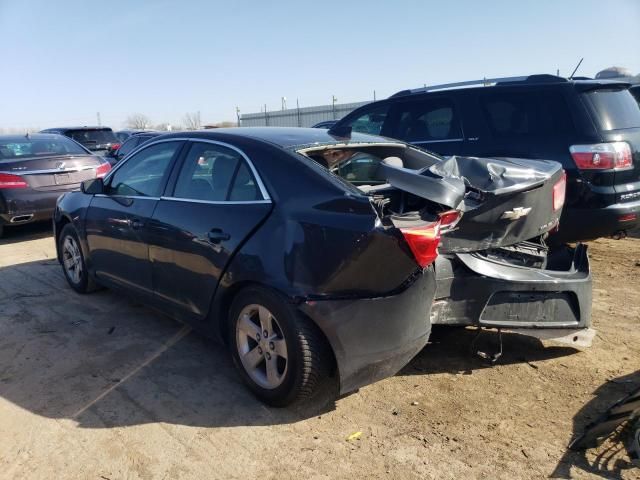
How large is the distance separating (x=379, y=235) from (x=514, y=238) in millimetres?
1108

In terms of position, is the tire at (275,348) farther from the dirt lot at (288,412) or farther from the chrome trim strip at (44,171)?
the chrome trim strip at (44,171)

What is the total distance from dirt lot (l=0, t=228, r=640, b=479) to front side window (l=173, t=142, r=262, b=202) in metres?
1.17

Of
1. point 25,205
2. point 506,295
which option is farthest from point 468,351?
point 25,205

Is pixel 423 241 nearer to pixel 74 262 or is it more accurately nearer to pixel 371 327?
pixel 371 327

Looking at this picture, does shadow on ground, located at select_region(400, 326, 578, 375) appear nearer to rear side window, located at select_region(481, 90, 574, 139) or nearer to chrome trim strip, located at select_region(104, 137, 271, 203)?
chrome trim strip, located at select_region(104, 137, 271, 203)

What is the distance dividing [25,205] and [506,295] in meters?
6.90

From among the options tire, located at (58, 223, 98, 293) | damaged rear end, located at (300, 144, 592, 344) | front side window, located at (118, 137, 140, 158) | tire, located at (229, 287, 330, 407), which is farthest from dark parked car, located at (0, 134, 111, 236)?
damaged rear end, located at (300, 144, 592, 344)

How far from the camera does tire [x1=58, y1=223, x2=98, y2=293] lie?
5012 millimetres

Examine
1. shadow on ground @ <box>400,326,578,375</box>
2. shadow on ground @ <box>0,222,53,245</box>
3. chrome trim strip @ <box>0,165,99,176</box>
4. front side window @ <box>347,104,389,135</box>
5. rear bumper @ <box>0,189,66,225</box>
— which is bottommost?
shadow on ground @ <box>400,326,578,375</box>

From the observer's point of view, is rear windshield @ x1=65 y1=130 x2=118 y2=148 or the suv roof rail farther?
rear windshield @ x1=65 y1=130 x2=118 y2=148

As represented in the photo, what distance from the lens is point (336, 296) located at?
107 inches

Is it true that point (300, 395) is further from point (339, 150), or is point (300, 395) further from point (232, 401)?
point (339, 150)

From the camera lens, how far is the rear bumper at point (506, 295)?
308 cm

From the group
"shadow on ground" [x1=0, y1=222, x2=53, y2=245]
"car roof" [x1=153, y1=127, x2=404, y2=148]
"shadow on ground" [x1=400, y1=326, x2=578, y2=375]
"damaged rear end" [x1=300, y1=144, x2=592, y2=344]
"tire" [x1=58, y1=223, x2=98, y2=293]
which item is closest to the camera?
"damaged rear end" [x1=300, y1=144, x2=592, y2=344]
